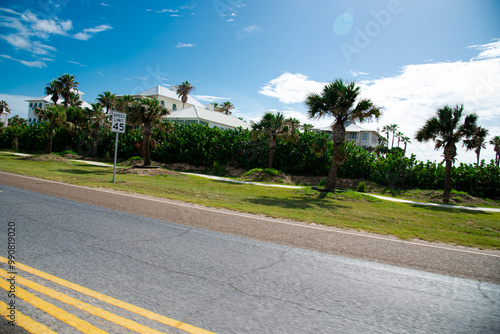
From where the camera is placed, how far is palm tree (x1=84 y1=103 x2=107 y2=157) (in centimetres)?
3447

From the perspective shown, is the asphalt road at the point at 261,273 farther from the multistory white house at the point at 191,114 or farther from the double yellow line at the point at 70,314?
the multistory white house at the point at 191,114

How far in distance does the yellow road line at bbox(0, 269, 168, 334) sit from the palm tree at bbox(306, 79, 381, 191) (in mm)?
15559

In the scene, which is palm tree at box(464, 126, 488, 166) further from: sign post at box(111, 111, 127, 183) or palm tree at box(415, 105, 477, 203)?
sign post at box(111, 111, 127, 183)

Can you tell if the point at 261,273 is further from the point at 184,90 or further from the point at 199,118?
the point at 184,90

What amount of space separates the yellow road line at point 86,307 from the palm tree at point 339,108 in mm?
15559

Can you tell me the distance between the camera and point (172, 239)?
546 centimetres

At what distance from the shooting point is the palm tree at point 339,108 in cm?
1636

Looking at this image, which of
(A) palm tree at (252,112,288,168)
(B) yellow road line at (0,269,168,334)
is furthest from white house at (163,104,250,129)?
(B) yellow road line at (0,269,168,334)

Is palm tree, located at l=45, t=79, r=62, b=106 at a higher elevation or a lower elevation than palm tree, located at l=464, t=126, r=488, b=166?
higher

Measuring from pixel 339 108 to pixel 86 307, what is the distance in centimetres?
1584

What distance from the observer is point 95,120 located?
113 feet

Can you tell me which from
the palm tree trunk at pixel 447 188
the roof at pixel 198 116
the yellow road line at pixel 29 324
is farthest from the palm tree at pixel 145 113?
the yellow road line at pixel 29 324

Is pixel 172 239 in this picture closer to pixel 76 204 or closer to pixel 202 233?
pixel 202 233

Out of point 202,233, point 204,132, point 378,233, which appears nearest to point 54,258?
point 202,233
